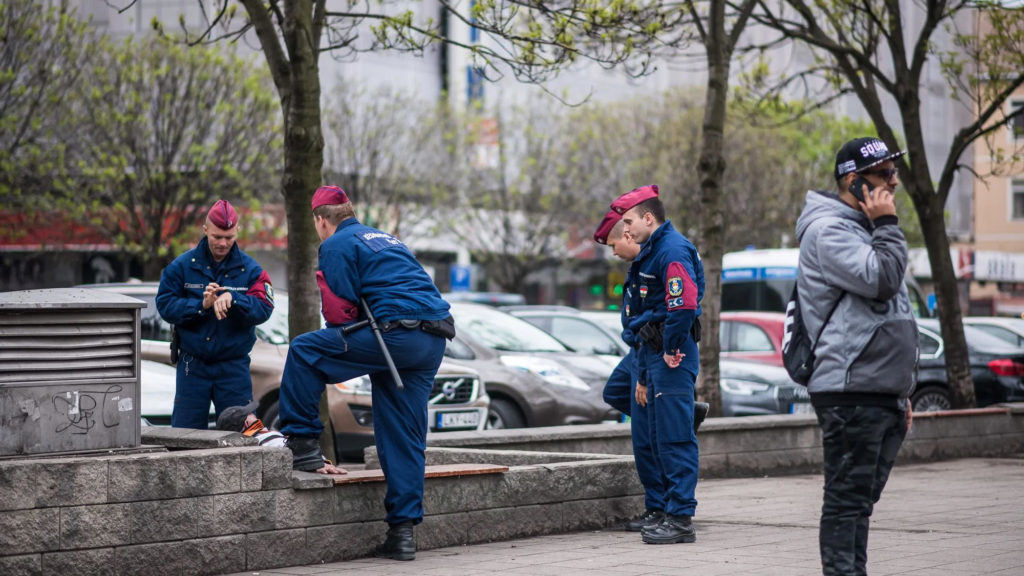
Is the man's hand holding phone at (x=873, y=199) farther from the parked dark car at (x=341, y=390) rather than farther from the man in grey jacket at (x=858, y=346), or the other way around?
the parked dark car at (x=341, y=390)

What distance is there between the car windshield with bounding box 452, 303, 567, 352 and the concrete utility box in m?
8.09

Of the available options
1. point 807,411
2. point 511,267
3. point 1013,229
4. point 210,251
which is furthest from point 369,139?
point 1013,229

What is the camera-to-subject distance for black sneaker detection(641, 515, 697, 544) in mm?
7684

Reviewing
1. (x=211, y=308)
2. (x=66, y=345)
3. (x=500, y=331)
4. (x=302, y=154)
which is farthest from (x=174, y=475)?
(x=500, y=331)

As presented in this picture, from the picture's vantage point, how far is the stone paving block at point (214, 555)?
6.35m

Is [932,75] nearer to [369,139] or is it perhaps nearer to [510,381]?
[369,139]

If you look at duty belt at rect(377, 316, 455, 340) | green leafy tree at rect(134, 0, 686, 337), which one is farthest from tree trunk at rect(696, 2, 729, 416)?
duty belt at rect(377, 316, 455, 340)

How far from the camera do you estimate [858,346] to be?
5.18 meters

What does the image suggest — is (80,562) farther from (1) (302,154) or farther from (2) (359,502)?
(1) (302,154)

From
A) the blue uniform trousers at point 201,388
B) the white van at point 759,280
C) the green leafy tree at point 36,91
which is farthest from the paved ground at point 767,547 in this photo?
the green leafy tree at point 36,91

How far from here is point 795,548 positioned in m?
7.49

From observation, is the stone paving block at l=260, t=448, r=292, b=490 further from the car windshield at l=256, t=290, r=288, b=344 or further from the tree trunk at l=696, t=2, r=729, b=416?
the tree trunk at l=696, t=2, r=729, b=416

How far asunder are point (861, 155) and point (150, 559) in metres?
3.43

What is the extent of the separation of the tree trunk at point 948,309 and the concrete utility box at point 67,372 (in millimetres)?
11217
